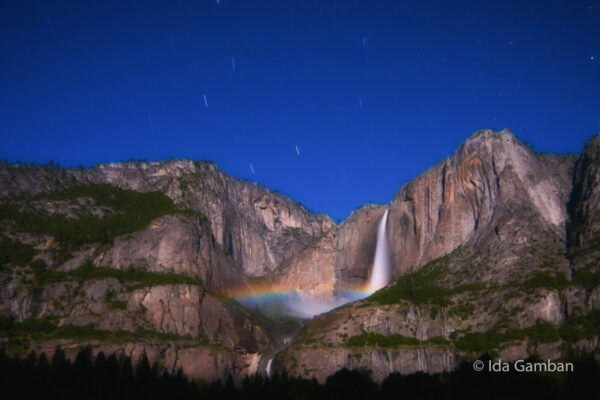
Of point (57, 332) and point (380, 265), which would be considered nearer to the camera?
point (57, 332)

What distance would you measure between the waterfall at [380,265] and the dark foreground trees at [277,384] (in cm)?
6310

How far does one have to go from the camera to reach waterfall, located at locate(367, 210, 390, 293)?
6363 inches

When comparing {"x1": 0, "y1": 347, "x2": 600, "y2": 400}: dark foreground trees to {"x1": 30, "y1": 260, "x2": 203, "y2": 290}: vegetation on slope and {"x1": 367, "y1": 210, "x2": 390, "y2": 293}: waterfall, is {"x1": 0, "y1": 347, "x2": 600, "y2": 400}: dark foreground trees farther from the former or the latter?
{"x1": 367, "y1": 210, "x2": 390, "y2": 293}: waterfall

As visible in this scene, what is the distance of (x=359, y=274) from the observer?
170500mm

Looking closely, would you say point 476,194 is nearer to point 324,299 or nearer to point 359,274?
point 359,274

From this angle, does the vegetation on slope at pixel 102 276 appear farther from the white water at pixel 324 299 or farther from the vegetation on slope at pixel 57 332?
the white water at pixel 324 299

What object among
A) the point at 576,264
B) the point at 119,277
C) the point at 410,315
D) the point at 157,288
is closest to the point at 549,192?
the point at 576,264

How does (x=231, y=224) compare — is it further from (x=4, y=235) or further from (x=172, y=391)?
(x=172, y=391)

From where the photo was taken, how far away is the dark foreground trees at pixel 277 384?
62.7 metres

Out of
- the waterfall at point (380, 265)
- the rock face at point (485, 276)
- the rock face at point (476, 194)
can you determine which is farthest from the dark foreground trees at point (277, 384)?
the waterfall at point (380, 265)

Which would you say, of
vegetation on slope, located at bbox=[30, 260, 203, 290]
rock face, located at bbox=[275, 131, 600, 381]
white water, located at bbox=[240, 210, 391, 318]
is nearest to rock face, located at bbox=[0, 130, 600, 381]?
rock face, located at bbox=[275, 131, 600, 381]

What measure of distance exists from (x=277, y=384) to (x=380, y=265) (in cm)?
7275

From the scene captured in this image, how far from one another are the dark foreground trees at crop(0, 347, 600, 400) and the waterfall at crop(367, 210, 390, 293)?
63.1m

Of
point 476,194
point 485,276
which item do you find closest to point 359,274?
point 476,194
